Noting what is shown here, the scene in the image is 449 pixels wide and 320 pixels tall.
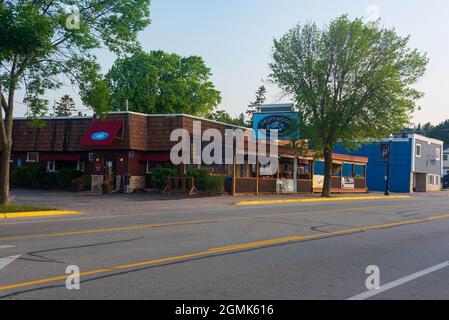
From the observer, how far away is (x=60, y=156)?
37.3m

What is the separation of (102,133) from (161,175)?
16.0 ft

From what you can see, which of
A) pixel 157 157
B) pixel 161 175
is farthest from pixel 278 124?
pixel 161 175

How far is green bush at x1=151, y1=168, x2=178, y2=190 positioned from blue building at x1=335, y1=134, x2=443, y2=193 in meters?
34.8

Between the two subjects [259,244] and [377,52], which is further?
[377,52]

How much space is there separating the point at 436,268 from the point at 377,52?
3043 centimetres

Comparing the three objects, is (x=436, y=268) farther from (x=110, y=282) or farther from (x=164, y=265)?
(x=110, y=282)

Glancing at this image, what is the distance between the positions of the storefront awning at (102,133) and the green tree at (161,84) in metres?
21.2

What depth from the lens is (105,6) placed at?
20062 mm

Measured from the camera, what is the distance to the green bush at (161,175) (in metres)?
33.1

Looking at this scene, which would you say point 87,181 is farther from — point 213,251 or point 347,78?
point 213,251
